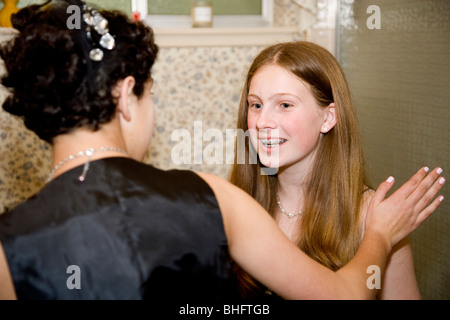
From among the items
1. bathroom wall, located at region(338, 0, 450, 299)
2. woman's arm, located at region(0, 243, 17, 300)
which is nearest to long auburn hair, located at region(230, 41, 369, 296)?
bathroom wall, located at region(338, 0, 450, 299)

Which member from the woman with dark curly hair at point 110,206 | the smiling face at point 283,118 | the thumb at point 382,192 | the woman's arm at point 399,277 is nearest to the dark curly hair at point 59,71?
the woman with dark curly hair at point 110,206

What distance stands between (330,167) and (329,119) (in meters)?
0.15

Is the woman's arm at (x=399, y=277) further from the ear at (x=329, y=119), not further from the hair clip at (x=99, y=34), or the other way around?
the hair clip at (x=99, y=34)

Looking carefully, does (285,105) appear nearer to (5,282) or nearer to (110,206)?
(110,206)

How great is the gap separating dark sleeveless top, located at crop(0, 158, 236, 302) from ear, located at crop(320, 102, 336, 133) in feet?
2.46

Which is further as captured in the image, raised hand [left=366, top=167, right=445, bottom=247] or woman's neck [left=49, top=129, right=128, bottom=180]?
raised hand [left=366, top=167, right=445, bottom=247]

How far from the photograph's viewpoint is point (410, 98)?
1.76m

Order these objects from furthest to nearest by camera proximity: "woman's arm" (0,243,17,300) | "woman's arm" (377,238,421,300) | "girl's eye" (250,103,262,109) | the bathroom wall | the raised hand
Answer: the bathroom wall, "girl's eye" (250,103,262,109), "woman's arm" (377,238,421,300), the raised hand, "woman's arm" (0,243,17,300)

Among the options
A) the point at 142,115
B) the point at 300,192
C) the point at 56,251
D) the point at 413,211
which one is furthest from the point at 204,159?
the point at 56,251

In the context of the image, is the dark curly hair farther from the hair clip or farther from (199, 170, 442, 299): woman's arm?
(199, 170, 442, 299): woman's arm

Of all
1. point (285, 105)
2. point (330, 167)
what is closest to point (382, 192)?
point (330, 167)

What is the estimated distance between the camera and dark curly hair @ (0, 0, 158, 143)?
81cm

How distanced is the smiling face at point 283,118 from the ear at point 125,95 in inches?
22.5
